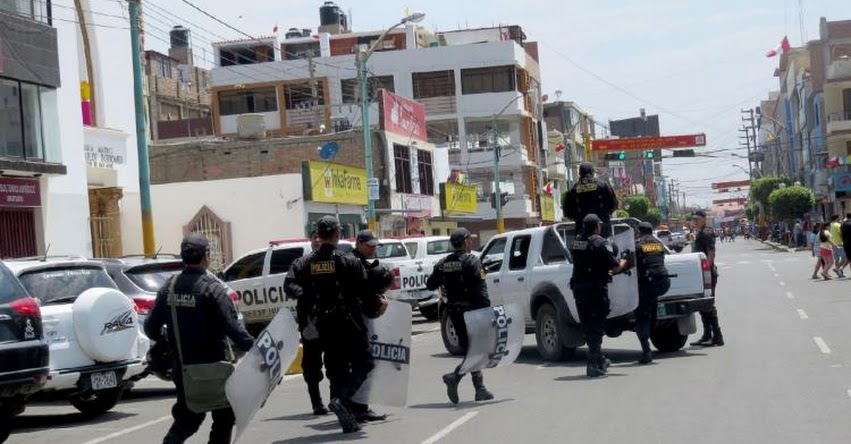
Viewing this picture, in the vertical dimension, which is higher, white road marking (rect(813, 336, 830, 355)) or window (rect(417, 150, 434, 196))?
window (rect(417, 150, 434, 196))

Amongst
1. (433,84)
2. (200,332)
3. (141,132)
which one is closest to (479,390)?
(200,332)

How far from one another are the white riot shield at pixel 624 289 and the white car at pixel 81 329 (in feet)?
19.7

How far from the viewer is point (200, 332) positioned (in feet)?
28.3

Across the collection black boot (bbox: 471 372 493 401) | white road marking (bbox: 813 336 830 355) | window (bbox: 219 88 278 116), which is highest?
window (bbox: 219 88 278 116)

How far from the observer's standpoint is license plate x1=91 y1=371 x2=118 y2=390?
13078mm

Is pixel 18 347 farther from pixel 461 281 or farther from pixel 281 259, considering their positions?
pixel 281 259

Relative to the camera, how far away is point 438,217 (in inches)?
2274

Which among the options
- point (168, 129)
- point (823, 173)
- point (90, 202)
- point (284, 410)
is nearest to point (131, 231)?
point (90, 202)

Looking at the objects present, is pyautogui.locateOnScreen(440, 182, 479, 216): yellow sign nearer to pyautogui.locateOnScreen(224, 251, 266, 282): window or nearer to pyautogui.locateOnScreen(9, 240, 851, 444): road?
pyautogui.locateOnScreen(224, 251, 266, 282): window

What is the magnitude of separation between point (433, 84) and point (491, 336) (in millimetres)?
61326

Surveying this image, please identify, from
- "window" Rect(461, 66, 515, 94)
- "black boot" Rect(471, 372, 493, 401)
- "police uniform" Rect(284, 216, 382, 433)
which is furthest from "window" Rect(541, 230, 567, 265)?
"window" Rect(461, 66, 515, 94)

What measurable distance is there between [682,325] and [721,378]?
11.4ft

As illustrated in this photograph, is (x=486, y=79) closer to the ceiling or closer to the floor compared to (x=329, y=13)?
closer to the floor

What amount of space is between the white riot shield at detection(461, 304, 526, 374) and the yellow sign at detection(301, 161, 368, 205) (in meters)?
25.5
